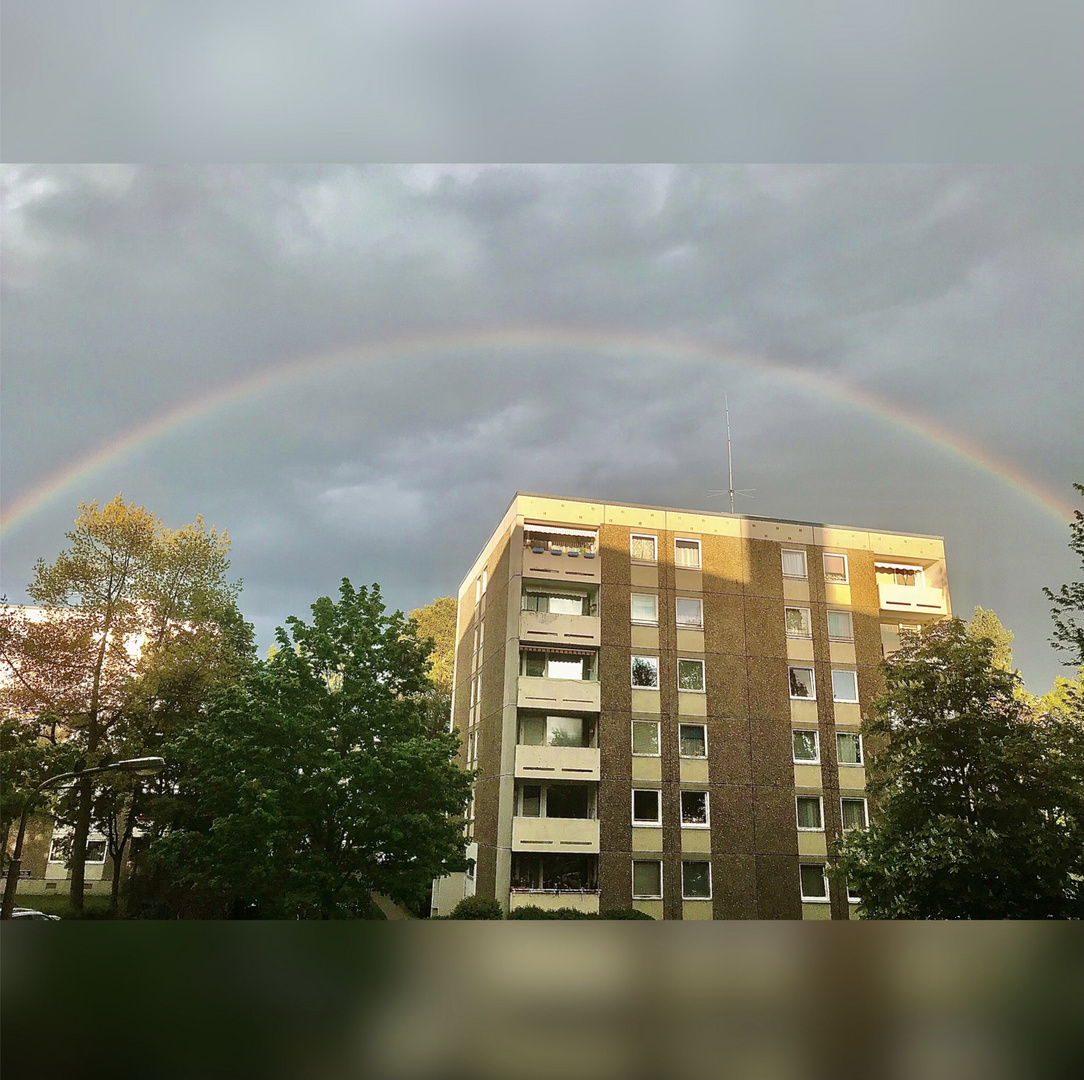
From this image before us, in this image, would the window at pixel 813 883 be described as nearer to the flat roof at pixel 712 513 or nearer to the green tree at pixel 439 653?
the flat roof at pixel 712 513

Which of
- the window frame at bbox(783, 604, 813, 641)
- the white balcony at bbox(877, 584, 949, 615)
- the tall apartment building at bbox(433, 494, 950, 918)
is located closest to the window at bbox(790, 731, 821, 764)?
the tall apartment building at bbox(433, 494, 950, 918)

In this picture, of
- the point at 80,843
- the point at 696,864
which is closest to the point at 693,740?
the point at 696,864

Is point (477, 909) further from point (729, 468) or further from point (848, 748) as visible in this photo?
point (729, 468)

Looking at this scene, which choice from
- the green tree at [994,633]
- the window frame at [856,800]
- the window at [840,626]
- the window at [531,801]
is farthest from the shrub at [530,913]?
the green tree at [994,633]

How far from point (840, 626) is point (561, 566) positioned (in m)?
3.51

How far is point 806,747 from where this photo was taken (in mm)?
9406

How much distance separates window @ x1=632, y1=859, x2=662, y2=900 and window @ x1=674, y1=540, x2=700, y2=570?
3647 millimetres

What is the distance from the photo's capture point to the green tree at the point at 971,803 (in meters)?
6.93

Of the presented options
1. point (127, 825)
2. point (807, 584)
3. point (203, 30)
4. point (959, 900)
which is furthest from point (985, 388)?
point (127, 825)

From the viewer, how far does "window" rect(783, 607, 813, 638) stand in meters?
9.64

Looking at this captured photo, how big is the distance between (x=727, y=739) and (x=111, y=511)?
22.9 feet

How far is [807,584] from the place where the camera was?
9914 mm

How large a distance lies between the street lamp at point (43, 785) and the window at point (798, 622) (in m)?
6.98

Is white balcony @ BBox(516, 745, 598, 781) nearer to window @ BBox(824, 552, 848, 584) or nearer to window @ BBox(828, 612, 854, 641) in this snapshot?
window @ BBox(828, 612, 854, 641)
